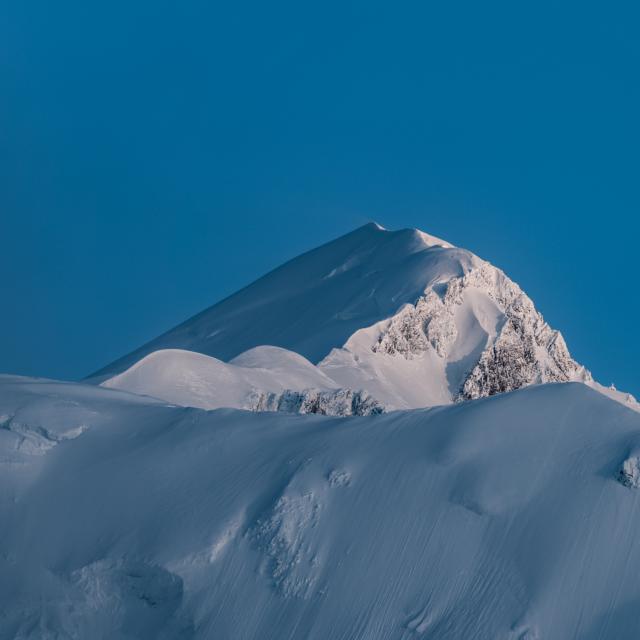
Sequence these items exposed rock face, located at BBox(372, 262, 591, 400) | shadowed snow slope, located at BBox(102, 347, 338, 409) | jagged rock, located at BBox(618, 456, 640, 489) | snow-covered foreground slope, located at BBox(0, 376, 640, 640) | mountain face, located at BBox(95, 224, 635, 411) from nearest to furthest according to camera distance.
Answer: snow-covered foreground slope, located at BBox(0, 376, 640, 640) < jagged rock, located at BBox(618, 456, 640, 489) < shadowed snow slope, located at BBox(102, 347, 338, 409) < mountain face, located at BBox(95, 224, 635, 411) < exposed rock face, located at BBox(372, 262, 591, 400)

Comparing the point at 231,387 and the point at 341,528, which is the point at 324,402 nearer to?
the point at 231,387

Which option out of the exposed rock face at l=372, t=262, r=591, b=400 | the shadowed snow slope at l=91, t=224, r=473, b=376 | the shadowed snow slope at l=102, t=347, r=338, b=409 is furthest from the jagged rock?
the exposed rock face at l=372, t=262, r=591, b=400

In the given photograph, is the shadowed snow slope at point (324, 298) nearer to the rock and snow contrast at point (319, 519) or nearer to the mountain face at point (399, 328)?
the mountain face at point (399, 328)

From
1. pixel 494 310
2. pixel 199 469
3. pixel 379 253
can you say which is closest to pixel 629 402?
pixel 494 310

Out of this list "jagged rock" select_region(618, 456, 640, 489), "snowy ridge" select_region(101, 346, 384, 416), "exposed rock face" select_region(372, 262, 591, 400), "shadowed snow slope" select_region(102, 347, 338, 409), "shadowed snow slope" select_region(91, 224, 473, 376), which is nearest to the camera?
"jagged rock" select_region(618, 456, 640, 489)

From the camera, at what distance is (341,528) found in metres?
15.4

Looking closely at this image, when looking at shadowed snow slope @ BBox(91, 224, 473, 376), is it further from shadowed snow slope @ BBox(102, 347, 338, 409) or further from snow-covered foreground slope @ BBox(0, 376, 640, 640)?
snow-covered foreground slope @ BBox(0, 376, 640, 640)

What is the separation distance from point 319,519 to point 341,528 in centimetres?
33

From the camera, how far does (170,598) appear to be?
597 inches

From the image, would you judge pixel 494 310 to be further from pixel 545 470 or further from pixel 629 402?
pixel 545 470

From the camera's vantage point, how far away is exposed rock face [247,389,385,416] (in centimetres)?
3103

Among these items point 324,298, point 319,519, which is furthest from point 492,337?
point 319,519

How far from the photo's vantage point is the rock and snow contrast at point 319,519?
1395 cm

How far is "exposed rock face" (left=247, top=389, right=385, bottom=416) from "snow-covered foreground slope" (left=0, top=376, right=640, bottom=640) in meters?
12.9
